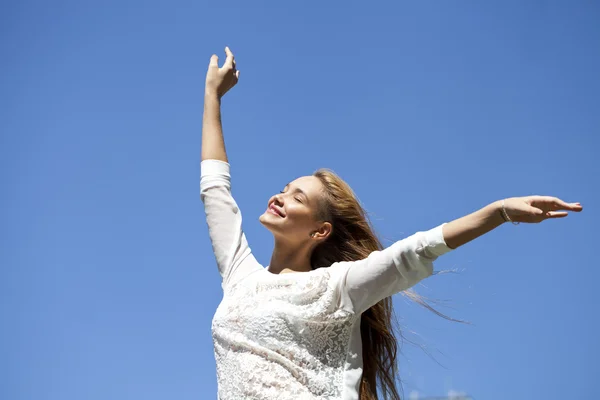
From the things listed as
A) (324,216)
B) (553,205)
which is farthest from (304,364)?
(553,205)

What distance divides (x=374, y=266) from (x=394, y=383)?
90 centimetres

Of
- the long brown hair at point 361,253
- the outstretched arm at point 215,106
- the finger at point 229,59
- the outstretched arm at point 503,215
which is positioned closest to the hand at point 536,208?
the outstretched arm at point 503,215

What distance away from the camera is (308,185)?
176 inches

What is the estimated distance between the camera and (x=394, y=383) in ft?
14.1

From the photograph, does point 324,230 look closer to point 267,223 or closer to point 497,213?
point 267,223

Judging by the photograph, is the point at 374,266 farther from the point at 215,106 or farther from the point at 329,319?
the point at 215,106

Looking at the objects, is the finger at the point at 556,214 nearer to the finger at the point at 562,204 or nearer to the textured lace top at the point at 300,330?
the finger at the point at 562,204

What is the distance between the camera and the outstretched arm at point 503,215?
3230 millimetres

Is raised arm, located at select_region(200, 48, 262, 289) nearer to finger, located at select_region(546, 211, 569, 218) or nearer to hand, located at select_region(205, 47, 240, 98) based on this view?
hand, located at select_region(205, 47, 240, 98)

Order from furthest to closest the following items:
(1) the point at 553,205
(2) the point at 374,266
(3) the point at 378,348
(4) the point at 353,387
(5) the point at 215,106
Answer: (5) the point at 215,106 < (3) the point at 378,348 < (4) the point at 353,387 < (2) the point at 374,266 < (1) the point at 553,205

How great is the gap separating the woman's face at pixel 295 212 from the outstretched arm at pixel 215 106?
420mm

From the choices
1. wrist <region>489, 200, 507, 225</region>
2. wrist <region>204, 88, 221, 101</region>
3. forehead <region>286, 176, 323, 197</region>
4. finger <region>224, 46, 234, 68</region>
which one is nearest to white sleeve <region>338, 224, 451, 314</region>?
wrist <region>489, 200, 507, 225</region>

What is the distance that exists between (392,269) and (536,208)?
701mm

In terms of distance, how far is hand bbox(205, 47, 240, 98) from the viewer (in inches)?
184
